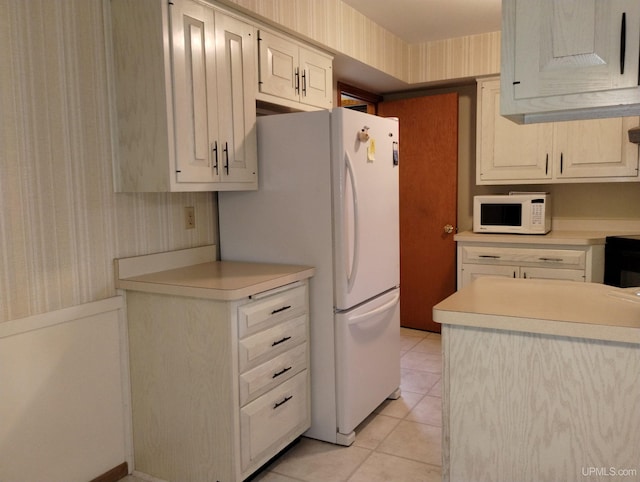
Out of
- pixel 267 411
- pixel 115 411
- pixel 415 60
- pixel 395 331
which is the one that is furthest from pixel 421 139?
pixel 115 411

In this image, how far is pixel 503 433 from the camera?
168 centimetres

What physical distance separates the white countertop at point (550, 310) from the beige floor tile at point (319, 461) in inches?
41.3

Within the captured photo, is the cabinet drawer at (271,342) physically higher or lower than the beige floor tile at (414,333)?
higher

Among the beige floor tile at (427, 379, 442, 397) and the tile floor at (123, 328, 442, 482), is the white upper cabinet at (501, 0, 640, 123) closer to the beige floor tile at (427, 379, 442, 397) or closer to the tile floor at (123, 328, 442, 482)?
the tile floor at (123, 328, 442, 482)

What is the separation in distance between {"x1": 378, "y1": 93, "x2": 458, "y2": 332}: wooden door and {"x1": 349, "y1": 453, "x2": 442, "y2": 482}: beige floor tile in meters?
2.18

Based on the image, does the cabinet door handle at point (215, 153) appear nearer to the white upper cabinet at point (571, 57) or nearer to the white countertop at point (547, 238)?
the white upper cabinet at point (571, 57)

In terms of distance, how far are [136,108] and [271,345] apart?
3.85 ft

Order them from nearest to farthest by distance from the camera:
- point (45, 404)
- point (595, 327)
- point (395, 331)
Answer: point (595, 327)
point (45, 404)
point (395, 331)

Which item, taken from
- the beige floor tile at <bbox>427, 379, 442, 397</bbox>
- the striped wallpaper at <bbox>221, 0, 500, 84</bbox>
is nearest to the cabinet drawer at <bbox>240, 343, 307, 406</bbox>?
the beige floor tile at <bbox>427, 379, 442, 397</bbox>

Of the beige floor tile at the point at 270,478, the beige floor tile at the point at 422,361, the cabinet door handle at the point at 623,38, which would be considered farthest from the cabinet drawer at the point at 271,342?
the cabinet door handle at the point at 623,38

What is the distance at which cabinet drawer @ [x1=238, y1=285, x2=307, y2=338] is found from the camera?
2.15 m

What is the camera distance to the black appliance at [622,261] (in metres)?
3.18

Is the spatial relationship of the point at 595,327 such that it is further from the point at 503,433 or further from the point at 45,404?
the point at 45,404

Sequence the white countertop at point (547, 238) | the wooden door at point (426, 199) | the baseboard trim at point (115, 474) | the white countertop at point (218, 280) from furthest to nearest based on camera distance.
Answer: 1. the wooden door at point (426, 199)
2. the white countertop at point (547, 238)
3. the baseboard trim at point (115, 474)
4. the white countertop at point (218, 280)
